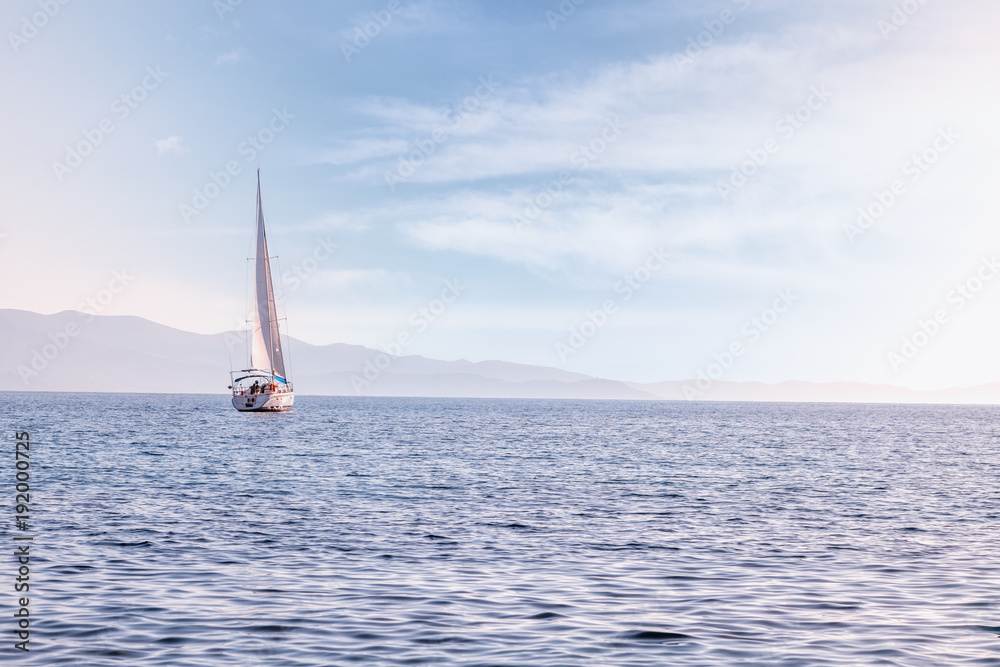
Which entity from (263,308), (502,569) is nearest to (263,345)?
(263,308)

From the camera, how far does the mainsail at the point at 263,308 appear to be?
9612cm

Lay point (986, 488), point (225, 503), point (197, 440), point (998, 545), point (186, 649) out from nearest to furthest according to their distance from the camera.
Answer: point (186, 649) < point (998, 545) < point (225, 503) < point (986, 488) < point (197, 440)

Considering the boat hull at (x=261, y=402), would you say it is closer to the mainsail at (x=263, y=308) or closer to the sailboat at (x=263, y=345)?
the sailboat at (x=263, y=345)

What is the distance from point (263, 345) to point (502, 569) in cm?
8366

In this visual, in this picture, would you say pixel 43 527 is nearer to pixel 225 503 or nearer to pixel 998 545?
pixel 225 503

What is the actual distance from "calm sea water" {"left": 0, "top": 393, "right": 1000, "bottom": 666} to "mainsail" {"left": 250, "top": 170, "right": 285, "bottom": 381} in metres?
56.5

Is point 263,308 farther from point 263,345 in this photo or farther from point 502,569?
point 502,569

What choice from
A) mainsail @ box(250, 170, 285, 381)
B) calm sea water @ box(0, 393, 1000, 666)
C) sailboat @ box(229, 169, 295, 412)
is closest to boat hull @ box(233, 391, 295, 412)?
sailboat @ box(229, 169, 295, 412)

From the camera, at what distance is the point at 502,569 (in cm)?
1808

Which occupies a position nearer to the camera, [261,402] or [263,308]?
[263,308]

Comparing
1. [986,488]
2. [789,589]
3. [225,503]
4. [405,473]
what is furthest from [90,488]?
[986,488]

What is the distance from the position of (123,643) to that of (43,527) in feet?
41.6

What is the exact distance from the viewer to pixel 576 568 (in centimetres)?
1833

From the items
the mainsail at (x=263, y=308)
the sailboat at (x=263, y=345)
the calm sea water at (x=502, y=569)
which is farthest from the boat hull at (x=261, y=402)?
the calm sea water at (x=502, y=569)
